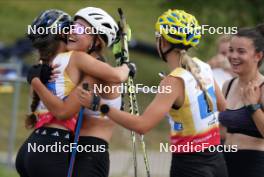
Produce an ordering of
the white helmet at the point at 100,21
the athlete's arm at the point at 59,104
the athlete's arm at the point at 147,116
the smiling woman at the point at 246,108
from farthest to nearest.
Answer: the smiling woman at the point at 246,108 < the white helmet at the point at 100,21 < the athlete's arm at the point at 59,104 < the athlete's arm at the point at 147,116

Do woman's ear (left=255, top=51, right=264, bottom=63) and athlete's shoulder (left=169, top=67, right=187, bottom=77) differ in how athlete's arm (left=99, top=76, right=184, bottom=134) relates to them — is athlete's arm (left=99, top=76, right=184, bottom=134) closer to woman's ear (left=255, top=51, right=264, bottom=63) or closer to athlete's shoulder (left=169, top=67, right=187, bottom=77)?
athlete's shoulder (left=169, top=67, right=187, bottom=77)

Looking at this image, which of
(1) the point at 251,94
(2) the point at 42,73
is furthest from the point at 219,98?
(2) the point at 42,73

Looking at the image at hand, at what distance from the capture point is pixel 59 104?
5.69 meters

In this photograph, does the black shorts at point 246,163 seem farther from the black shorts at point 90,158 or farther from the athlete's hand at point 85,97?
the athlete's hand at point 85,97

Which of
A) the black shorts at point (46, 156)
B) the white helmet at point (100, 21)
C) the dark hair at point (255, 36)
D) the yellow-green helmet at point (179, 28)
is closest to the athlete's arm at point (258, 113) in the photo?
the dark hair at point (255, 36)

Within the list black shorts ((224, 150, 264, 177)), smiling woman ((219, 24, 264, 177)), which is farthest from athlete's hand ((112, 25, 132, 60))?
black shorts ((224, 150, 264, 177))

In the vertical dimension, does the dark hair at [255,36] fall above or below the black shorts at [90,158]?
above

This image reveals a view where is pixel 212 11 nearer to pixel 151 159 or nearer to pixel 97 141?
pixel 151 159

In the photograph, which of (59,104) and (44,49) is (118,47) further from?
(59,104)

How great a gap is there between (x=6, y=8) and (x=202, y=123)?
3132 cm

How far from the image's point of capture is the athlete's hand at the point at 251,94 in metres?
6.18

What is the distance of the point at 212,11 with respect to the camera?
22.5 m

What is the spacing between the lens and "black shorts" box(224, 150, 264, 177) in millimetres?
6287

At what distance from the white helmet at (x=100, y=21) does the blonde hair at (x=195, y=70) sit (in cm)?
70
